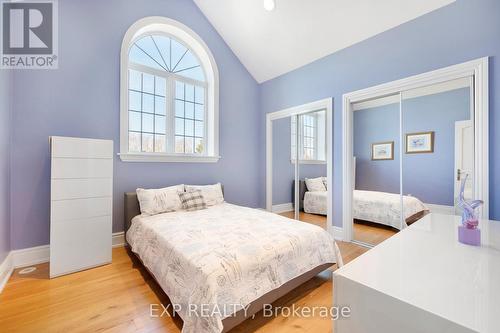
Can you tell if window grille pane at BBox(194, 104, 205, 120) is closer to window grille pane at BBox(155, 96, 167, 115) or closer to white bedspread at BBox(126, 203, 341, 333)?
window grille pane at BBox(155, 96, 167, 115)

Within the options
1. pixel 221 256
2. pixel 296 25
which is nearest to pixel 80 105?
pixel 221 256

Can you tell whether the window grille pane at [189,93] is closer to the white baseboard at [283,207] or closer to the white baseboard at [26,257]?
the white baseboard at [283,207]

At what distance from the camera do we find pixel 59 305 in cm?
168

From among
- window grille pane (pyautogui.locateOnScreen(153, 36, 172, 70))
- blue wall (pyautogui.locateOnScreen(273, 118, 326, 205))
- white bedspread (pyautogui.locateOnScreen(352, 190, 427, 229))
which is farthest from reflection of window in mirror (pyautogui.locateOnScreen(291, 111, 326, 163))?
window grille pane (pyautogui.locateOnScreen(153, 36, 172, 70))

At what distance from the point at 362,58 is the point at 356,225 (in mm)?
2318

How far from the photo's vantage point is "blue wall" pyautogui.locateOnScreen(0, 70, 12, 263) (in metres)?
1.99

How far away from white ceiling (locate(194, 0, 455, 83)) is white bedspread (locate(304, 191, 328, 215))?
2.19m

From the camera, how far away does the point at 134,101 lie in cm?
317

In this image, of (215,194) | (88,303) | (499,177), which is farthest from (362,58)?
(88,303)

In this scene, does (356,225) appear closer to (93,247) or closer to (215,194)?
(215,194)

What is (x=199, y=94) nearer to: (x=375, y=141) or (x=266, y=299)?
(x=375, y=141)

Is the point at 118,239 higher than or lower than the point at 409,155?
lower

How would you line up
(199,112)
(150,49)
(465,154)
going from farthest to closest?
(199,112) → (150,49) → (465,154)

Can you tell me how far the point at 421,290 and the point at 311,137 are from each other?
3.13m
